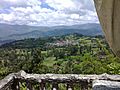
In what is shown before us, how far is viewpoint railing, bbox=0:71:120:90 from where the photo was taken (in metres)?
6.90

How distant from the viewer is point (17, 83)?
287 inches

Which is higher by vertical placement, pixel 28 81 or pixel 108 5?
pixel 108 5

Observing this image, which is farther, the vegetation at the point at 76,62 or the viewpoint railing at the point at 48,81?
the vegetation at the point at 76,62

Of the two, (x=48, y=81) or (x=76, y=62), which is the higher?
(x=48, y=81)

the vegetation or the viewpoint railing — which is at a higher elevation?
the viewpoint railing

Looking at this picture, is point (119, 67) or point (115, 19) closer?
point (115, 19)

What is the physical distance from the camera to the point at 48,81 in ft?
23.2

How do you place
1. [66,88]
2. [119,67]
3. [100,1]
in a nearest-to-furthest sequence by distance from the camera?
[100,1]
[66,88]
[119,67]

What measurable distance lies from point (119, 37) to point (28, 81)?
13.3 ft

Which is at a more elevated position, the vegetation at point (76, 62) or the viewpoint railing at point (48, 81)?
the viewpoint railing at point (48, 81)

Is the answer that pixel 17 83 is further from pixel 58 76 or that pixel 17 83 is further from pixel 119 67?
pixel 119 67

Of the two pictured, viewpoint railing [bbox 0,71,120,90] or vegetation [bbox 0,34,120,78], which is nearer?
viewpoint railing [bbox 0,71,120,90]

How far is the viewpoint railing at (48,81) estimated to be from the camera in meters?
6.90

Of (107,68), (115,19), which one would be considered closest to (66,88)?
(107,68)
